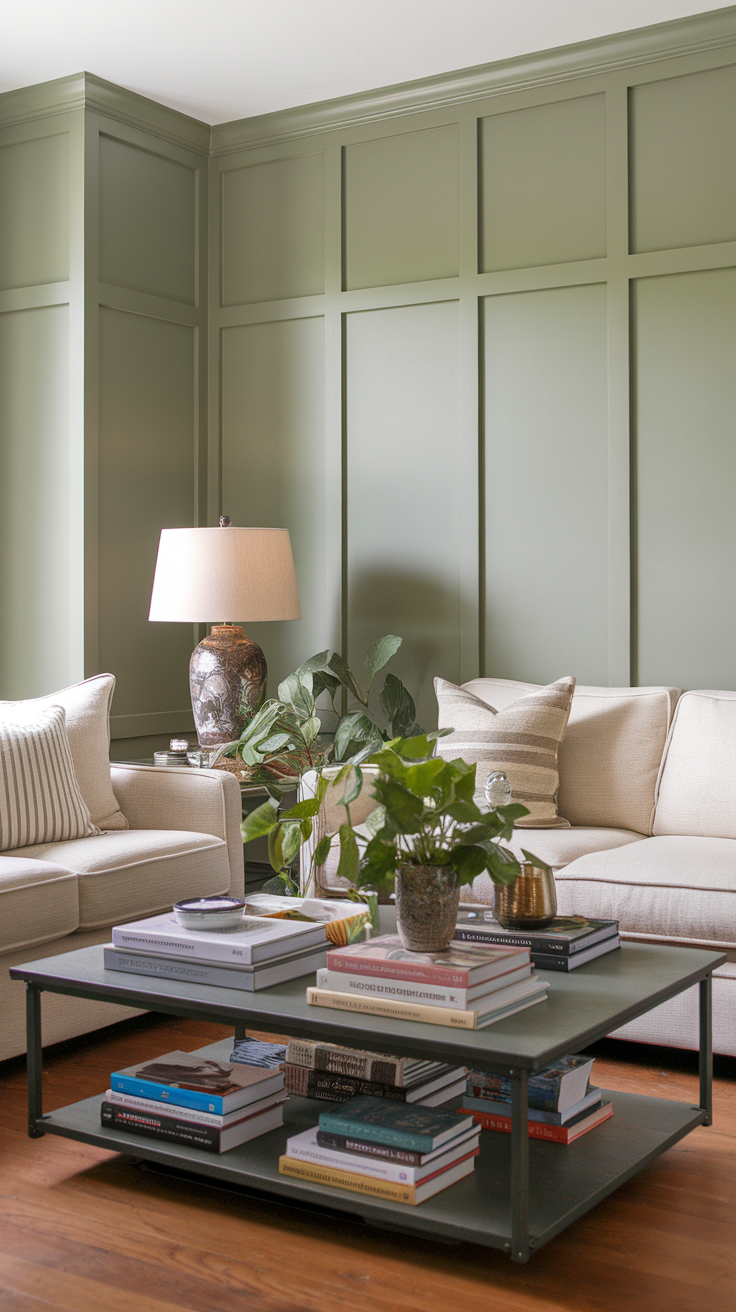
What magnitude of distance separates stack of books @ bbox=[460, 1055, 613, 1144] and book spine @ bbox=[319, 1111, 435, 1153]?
8.8 inches

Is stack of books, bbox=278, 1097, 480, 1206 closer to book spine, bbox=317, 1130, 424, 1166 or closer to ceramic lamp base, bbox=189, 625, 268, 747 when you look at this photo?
book spine, bbox=317, 1130, 424, 1166

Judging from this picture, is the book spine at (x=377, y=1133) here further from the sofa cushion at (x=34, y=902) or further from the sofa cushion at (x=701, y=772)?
the sofa cushion at (x=701, y=772)

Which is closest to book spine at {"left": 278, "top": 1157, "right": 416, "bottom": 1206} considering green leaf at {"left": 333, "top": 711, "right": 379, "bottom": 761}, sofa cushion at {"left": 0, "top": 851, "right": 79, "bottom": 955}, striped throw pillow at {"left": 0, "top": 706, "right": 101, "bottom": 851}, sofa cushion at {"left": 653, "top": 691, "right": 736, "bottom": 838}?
sofa cushion at {"left": 0, "top": 851, "right": 79, "bottom": 955}

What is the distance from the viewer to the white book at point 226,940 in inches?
76.5

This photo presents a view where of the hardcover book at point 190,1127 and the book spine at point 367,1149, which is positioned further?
the hardcover book at point 190,1127

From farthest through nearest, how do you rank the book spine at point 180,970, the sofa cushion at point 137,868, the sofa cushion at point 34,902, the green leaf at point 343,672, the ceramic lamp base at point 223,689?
the green leaf at point 343,672 < the ceramic lamp base at point 223,689 < the sofa cushion at point 137,868 < the sofa cushion at point 34,902 < the book spine at point 180,970

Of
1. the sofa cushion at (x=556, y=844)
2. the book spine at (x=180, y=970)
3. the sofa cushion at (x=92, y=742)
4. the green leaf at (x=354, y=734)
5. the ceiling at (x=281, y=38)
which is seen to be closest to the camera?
the book spine at (x=180, y=970)

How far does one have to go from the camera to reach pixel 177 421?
14.1ft

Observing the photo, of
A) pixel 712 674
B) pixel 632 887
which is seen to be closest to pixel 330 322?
pixel 712 674

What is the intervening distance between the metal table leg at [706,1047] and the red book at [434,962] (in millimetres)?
454

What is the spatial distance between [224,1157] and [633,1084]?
0.98 metres

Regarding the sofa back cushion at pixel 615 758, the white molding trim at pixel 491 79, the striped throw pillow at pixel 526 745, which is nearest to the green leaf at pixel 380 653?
the striped throw pillow at pixel 526 745

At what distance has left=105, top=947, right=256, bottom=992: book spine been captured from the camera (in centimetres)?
193

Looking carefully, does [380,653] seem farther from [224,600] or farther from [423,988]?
[423,988]
